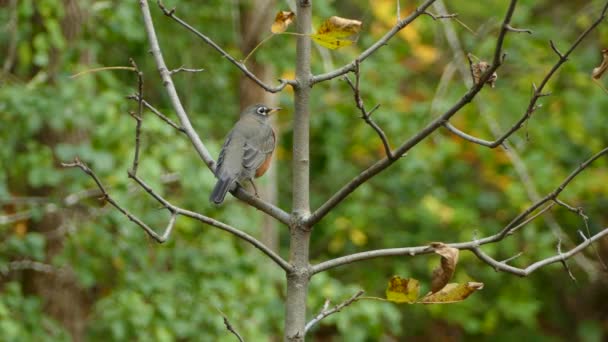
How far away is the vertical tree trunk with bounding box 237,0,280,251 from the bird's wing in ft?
12.0

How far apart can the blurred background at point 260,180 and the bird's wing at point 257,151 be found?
114cm

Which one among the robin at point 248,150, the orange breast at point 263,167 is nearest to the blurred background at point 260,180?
the robin at point 248,150

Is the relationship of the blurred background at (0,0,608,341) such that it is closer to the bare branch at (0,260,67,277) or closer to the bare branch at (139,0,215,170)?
the bare branch at (0,260,67,277)

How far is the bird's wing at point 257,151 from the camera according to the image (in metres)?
4.47

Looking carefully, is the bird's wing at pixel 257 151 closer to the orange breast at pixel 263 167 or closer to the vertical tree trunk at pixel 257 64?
the orange breast at pixel 263 167

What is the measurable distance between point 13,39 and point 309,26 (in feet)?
14.8

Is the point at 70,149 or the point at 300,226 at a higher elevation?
the point at 70,149

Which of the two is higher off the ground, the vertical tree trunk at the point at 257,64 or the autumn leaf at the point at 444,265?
the vertical tree trunk at the point at 257,64

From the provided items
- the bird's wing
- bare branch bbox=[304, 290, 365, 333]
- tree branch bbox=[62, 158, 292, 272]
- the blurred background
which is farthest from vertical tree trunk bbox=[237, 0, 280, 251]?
tree branch bbox=[62, 158, 292, 272]

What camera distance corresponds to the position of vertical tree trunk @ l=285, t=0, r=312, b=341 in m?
2.10

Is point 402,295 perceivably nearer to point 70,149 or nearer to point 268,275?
point 70,149

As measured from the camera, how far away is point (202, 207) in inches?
265

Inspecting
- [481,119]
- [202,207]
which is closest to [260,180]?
[202,207]

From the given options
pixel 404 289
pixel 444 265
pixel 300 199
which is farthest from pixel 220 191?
pixel 444 265
